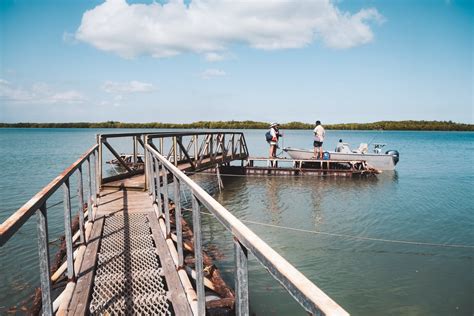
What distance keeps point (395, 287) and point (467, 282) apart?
4.97 ft

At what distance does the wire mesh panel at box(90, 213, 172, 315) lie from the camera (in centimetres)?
330

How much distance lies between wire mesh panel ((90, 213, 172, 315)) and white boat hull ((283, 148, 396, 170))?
1740 cm

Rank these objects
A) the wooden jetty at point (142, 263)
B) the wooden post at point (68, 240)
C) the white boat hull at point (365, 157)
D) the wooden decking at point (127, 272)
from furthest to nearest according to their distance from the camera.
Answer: the white boat hull at point (365, 157)
the wooden post at point (68, 240)
the wooden decking at point (127, 272)
the wooden jetty at point (142, 263)

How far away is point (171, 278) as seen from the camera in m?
3.70

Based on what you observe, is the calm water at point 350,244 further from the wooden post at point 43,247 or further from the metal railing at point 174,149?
the wooden post at point 43,247

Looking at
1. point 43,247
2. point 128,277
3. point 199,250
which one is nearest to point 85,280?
point 128,277

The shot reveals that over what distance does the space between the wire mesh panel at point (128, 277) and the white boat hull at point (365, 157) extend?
57.1 feet

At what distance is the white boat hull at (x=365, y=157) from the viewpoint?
21.1 m

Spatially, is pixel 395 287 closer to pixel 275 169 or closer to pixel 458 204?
pixel 458 204

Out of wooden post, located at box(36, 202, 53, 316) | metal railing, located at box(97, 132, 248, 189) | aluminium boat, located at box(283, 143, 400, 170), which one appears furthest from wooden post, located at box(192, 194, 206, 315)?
aluminium boat, located at box(283, 143, 400, 170)

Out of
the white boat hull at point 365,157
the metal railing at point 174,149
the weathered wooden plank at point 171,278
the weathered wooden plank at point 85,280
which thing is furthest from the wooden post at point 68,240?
the white boat hull at point 365,157

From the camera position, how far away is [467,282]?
6789 millimetres

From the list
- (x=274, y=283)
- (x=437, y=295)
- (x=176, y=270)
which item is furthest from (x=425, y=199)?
(x=176, y=270)

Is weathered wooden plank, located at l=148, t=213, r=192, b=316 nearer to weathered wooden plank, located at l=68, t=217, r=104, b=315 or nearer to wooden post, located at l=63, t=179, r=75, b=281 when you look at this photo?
weathered wooden plank, located at l=68, t=217, r=104, b=315
